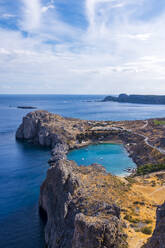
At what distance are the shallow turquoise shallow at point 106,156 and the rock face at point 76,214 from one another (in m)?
23.9

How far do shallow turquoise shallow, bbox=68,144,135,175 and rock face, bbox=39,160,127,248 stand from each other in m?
23.9

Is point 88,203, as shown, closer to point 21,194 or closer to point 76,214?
point 76,214

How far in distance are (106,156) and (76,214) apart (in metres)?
56.1

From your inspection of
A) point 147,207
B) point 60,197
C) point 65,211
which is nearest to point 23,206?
point 60,197

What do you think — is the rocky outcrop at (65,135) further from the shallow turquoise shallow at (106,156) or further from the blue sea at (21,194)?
the blue sea at (21,194)

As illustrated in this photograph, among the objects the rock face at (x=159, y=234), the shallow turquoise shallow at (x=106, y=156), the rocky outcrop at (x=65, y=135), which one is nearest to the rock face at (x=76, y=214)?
the rock face at (x=159, y=234)

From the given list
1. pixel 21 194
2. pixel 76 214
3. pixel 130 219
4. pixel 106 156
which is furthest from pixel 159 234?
pixel 106 156

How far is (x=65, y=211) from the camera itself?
102 ft

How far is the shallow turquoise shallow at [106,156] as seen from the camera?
2689 inches

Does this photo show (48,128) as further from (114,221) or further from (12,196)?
(114,221)

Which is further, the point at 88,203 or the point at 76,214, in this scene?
the point at 88,203

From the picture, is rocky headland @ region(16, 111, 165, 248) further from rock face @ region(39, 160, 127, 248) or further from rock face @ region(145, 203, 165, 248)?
rock face @ region(145, 203, 165, 248)

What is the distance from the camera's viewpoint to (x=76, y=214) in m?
23.9

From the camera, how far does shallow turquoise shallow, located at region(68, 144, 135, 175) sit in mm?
68312
